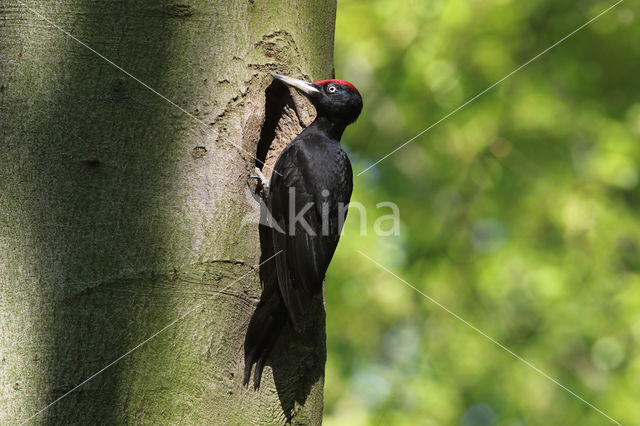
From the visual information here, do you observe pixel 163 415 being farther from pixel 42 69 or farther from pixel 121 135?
pixel 42 69

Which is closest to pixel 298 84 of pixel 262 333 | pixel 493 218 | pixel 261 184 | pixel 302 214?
pixel 261 184

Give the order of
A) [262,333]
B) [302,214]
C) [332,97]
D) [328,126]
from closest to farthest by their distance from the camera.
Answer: [262,333]
[302,214]
[332,97]
[328,126]

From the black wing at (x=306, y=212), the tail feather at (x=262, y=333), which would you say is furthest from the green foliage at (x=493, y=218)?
the tail feather at (x=262, y=333)

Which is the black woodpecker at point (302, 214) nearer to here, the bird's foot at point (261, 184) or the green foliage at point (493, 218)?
the bird's foot at point (261, 184)

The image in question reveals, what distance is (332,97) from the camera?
3129 mm

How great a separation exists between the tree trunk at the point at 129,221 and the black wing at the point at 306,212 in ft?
0.59

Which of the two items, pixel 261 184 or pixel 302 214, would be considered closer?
pixel 261 184

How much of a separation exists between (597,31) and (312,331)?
143 inches

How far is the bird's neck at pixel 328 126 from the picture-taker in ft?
10.7

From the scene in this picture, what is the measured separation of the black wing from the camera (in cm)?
229

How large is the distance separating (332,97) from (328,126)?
10.5 inches

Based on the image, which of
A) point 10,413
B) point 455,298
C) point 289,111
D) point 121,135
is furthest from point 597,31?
point 10,413

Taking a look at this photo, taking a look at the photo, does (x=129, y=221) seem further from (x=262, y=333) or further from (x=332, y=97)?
(x=332, y=97)

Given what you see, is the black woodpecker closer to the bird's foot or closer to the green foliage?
the bird's foot
